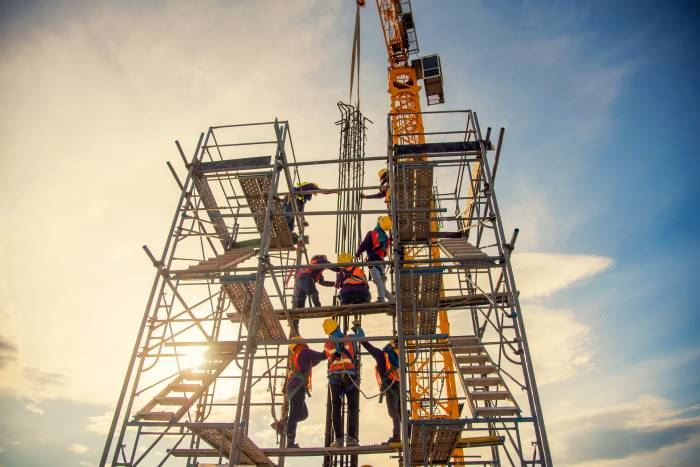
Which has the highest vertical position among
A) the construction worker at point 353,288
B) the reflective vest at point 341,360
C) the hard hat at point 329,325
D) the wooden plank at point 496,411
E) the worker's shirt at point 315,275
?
the worker's shirt at point 315,275

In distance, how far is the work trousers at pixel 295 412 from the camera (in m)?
8.91

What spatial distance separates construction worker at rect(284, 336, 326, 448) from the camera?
9039 millimetres

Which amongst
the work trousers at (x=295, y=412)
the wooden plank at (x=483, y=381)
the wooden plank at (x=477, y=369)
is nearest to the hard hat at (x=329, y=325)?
the work trousers at (x=295, y=412)

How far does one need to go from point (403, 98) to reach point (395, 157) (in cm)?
2029

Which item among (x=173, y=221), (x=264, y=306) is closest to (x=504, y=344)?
(x=264, y=306)

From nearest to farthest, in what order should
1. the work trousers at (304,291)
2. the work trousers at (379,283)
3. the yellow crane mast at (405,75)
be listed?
the work trousers at (379,283), the work trousers at (304,291), the yellow crane mast at (405,75)

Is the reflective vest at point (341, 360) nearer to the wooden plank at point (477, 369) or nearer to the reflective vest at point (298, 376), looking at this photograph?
the reflective vest at point (298, 376)

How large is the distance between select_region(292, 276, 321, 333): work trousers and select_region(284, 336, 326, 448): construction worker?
6.78ft

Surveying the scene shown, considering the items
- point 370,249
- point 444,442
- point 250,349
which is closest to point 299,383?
point 250,349

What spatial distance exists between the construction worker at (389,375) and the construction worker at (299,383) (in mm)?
1134

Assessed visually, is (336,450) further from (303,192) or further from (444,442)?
(303,192)

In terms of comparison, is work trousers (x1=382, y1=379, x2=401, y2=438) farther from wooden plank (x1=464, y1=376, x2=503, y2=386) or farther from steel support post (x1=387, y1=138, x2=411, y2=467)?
wooden plank (x1=464, y1=376, x2=503, y2=386)

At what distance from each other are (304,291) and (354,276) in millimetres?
1789

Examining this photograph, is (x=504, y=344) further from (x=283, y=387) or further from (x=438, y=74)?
(x=438, y=74)
